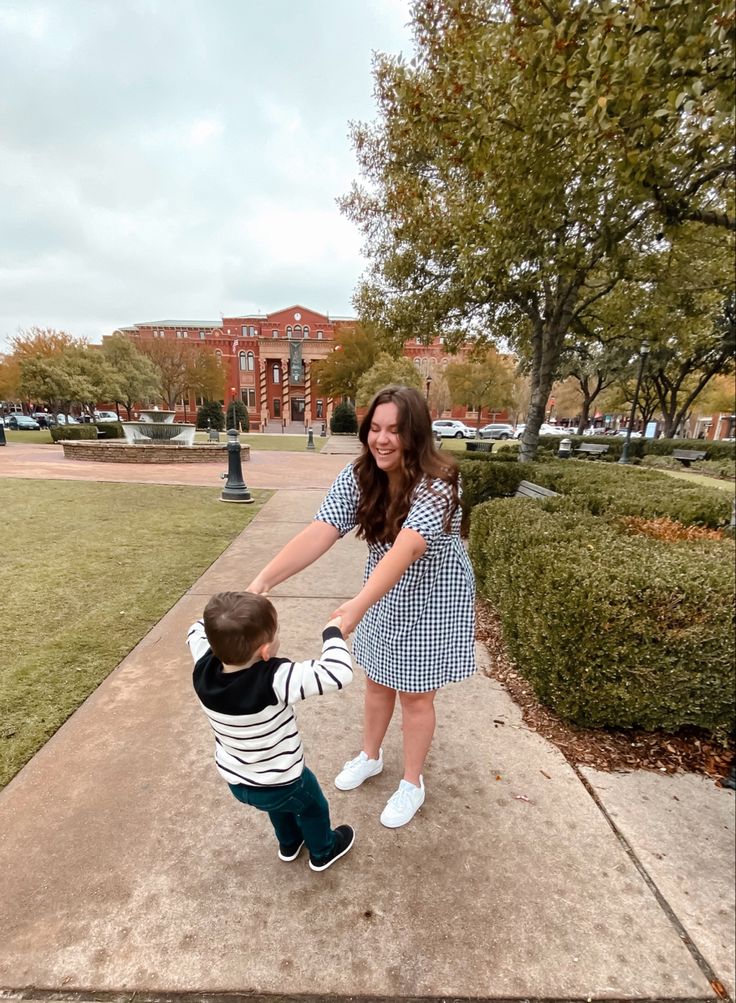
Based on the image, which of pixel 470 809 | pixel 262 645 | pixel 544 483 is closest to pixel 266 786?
pixel 262 645

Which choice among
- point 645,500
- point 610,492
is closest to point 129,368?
point 610,492

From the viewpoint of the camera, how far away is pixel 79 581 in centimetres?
454

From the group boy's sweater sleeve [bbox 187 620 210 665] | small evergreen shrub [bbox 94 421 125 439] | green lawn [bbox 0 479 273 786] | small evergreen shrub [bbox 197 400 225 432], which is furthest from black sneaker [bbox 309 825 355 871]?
small evergreen shrub [bbox 197 400 225 432]

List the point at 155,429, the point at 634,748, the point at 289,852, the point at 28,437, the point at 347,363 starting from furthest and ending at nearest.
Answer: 1. the point at 347,363
2. the point at 28,437
3. the point at 155,429
4. the point at 634,748
5. the point at 289,852

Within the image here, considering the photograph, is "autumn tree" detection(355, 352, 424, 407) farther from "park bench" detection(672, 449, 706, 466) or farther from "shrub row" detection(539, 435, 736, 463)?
"park bench" detection(672, 449, 706, 466)

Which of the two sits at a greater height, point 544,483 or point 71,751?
point 544,483

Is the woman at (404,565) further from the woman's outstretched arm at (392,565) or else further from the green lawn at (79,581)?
the green lawn at (79,581)

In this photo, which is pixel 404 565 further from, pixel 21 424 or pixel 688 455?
pixel 21 424

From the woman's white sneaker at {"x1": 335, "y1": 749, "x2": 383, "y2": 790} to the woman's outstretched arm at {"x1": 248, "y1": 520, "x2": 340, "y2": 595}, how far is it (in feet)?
3.53

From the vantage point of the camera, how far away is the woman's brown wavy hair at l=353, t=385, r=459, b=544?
1.68m

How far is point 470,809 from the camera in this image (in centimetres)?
207

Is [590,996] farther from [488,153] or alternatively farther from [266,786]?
[488,153]

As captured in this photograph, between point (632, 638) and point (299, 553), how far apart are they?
177 cm

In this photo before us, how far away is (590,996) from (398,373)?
33200 millimetres
